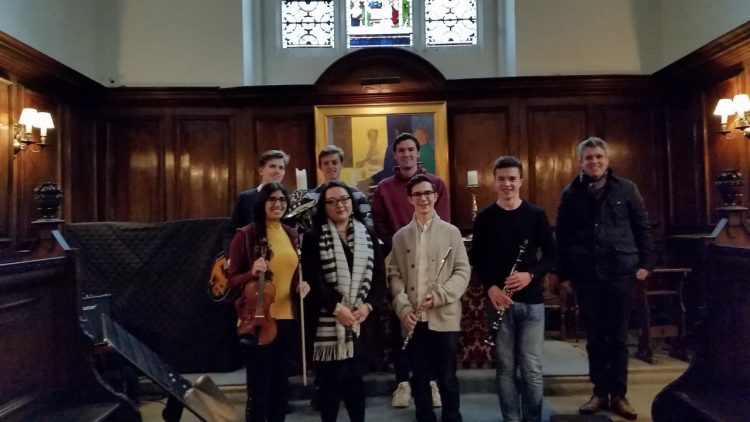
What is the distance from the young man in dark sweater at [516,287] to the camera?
2816 mm

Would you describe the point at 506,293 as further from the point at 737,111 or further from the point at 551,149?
the point at 551,149

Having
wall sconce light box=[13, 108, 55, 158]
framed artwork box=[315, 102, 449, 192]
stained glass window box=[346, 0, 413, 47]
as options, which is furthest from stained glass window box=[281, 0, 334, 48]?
wall sconce light box=[13, 108, 55, 158]

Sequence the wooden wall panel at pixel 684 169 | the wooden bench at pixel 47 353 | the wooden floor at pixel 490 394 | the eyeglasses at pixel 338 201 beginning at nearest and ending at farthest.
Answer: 1. the wooden bench at pixel 47 353
2. the eyeglasses at pixel 338 201
3. the wooden floor at pixel 490 394
4. the wooden wall panel at pixel 684 169

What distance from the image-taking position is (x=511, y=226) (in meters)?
2.86

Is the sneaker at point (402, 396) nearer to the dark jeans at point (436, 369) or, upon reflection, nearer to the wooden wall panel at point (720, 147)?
the dark jeans at point (436, 369)

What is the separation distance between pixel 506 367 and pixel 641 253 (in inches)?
43.1

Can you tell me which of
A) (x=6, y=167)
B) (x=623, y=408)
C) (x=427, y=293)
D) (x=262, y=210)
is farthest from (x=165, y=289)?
(x=623, y=408)

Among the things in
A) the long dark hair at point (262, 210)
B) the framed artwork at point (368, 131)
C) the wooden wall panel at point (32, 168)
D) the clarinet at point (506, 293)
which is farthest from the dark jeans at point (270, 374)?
the framed artwork at point (368, 131)

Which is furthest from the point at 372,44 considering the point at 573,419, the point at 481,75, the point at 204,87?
the point at 573,419

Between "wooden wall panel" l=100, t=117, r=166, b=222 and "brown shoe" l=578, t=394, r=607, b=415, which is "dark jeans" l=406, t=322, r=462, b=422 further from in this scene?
"wooden wall panel" l=100, t=117, r=166, b=222

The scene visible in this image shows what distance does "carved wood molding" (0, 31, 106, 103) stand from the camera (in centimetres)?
458

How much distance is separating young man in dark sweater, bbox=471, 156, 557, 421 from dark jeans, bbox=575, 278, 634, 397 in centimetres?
53

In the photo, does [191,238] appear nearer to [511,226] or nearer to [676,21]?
[511,226]

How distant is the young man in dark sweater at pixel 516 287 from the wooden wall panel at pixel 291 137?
3.81 metres
